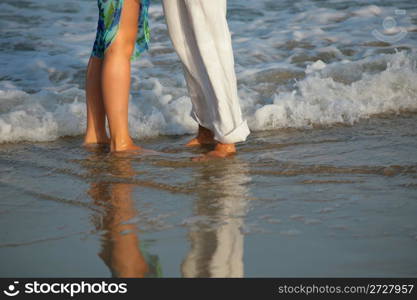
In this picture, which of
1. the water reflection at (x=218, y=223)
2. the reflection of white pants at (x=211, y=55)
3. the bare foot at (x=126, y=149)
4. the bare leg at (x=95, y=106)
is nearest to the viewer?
the water reflection at (x=218, y=223)

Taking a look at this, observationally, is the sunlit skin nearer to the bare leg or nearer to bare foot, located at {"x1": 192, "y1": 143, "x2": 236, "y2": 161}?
the bare leg

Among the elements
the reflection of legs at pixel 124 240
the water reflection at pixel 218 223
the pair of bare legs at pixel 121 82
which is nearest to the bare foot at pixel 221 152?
the pair of bare legs at pixel 121 82

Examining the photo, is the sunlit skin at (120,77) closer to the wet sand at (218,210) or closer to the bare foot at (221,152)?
the wet sand at (218,210)

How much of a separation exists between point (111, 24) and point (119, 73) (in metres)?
0.24

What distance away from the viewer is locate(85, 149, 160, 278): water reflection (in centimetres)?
228

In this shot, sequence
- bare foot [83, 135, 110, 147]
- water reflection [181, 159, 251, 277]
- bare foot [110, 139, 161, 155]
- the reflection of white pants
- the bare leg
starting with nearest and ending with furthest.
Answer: water reflection [181, 159, 251, 277] < the reflection of white pants < bare foot [110, 139, 161, 155] < the bare leg < bare foot [83, 135, 110, 147]

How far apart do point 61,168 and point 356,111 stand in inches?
74.0

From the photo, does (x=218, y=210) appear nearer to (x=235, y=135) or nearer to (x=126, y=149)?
(x=235, y=135)

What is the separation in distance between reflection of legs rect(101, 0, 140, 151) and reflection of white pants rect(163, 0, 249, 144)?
8.4 inches

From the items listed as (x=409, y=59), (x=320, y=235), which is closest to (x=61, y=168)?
(x=320, y=235)

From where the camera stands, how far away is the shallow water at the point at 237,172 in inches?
92.6

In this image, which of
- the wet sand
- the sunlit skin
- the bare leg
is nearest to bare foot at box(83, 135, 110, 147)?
the bare leg

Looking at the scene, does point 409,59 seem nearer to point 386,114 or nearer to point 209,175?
point 386,114

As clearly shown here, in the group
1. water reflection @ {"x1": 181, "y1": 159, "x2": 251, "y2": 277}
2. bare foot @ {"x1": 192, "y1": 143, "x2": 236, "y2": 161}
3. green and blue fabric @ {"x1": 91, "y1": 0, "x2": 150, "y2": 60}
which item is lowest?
water reflection @ {"x1": 181, "y1": 159, "x2": 251, "y2": 277}
